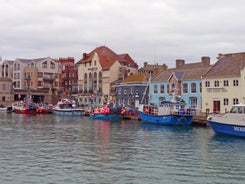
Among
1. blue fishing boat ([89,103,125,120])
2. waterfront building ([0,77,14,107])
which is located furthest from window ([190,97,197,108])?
waterfront building ([0,77,14,107])

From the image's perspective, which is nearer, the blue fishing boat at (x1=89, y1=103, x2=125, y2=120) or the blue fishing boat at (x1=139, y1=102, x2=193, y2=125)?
the blue fishing boat at (x1=139, y1=102, x2=193, y2=125)

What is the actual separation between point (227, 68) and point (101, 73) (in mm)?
41795

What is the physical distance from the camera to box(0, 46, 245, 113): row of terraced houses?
64.0 m

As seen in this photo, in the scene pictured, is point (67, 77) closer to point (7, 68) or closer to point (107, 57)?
point (7, 68)

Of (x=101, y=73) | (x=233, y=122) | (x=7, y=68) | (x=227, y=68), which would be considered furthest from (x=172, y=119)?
(x=7, y=68)

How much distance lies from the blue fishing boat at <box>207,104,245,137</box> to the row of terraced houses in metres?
19.2

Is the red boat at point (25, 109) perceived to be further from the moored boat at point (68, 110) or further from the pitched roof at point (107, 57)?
the pitched roof at point (107, 57)

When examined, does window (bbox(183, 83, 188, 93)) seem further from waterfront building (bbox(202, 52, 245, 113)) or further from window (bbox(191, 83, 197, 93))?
waterfront building (bbox(202, 52, 245, 113))

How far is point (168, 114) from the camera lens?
58250mm

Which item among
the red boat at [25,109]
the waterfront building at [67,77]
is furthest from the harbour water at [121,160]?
the waterfront building at [67,77]

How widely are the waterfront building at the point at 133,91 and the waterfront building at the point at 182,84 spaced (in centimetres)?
269

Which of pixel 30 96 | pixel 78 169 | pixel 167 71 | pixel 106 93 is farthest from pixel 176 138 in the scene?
pixel 30 96

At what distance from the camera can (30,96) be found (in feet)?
403

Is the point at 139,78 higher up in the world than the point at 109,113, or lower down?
higher up
